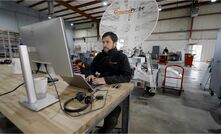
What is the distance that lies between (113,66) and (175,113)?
1.60 metres

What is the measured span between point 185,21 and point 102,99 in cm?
1096

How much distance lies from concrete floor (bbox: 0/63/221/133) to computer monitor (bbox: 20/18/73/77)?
58.1 inches

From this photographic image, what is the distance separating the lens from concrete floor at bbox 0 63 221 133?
5.79ft

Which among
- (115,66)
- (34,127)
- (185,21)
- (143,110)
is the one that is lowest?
(143,110)

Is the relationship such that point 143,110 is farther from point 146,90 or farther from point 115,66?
point 115,66

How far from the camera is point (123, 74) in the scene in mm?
1262

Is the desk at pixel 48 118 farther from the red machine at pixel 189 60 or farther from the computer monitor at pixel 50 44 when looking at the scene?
the red machine at pixel 189 60

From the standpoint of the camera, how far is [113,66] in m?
1.40

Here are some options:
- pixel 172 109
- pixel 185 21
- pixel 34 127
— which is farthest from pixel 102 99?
pixel 185 21

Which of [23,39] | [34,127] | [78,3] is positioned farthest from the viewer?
[78,3]

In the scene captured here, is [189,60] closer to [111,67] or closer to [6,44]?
[111,67]

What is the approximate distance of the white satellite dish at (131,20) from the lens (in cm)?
199

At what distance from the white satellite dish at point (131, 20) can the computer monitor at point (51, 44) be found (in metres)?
1.64

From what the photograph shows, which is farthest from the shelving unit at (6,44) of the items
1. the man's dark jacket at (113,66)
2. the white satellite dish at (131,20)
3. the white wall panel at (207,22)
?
the white wall panel at (207,22)
